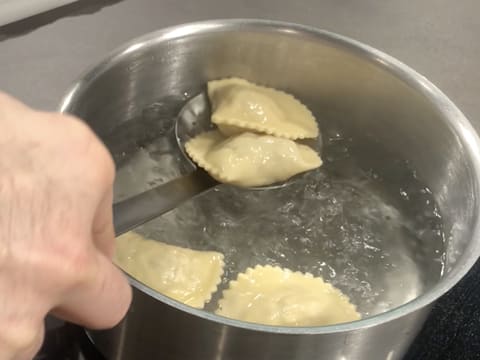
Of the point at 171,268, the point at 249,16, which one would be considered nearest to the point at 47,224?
the point at 171,268

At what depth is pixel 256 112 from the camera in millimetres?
936

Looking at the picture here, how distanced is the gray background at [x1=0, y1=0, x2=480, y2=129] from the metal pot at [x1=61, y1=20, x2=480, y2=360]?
16 centimetres

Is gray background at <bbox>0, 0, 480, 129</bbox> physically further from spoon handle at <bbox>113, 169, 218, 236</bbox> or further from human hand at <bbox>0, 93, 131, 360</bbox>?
human hand at <bbox>0, 93, 131, 360</bbox>

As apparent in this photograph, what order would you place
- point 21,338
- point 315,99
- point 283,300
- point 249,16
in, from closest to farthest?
point 21,338
point 283,300
point 315,99
point 249,16

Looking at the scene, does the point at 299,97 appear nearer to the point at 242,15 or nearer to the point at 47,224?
the point at 242,15

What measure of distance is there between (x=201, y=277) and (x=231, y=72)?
33 centimetres

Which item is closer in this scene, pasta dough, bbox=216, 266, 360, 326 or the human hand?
the human hand

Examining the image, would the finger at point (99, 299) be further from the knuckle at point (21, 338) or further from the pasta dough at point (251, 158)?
the pasta dough at point (251, 158)

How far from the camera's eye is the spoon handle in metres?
0.77

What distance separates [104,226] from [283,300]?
0.33 meters

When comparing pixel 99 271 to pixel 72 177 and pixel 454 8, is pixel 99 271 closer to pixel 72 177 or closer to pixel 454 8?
pixel 72 177

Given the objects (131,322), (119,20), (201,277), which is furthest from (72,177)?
(119,20)

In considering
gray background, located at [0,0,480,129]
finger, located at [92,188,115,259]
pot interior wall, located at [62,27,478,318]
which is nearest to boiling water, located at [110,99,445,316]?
pot interior wall, located at [62,27,478,318]

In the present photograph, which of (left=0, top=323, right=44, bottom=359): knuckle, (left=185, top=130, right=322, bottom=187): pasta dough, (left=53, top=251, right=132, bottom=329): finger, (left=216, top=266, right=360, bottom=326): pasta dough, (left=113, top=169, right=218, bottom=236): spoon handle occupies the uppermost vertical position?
(left=0, top=323, right=44, bottom=359): knuckle
